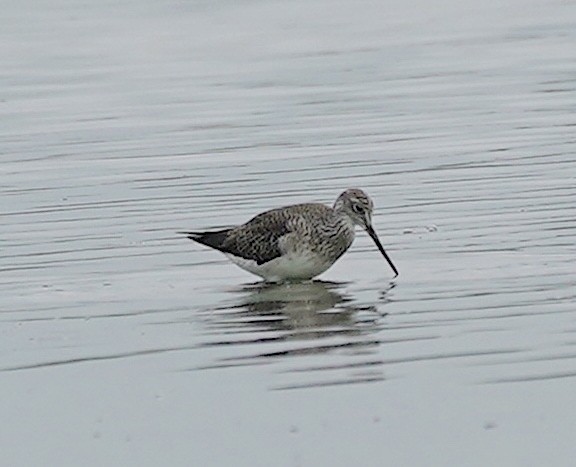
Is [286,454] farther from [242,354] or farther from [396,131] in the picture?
[396,131]

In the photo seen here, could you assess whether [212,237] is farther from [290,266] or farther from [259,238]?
[290,266]

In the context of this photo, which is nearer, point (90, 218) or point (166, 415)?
point (166, 415)

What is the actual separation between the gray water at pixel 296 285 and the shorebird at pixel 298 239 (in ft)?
0.51

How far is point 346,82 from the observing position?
71.1 ft

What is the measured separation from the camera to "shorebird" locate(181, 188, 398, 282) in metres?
12.3

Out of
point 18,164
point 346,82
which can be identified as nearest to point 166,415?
point 18,164

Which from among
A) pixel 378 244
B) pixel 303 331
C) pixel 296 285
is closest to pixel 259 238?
pixel 296 285

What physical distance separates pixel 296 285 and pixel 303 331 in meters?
1.86

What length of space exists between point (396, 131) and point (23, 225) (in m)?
4.60

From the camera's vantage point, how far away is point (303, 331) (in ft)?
34.7

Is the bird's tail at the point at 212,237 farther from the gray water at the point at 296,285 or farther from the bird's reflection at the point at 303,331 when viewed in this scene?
the bird's reflection at the point at 303,331

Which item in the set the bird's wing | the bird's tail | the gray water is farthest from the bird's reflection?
the bird's tail

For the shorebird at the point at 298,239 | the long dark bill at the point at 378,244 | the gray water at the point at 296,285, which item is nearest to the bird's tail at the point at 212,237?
the shorebird at the point at 298,239

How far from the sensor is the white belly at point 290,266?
12.3m
